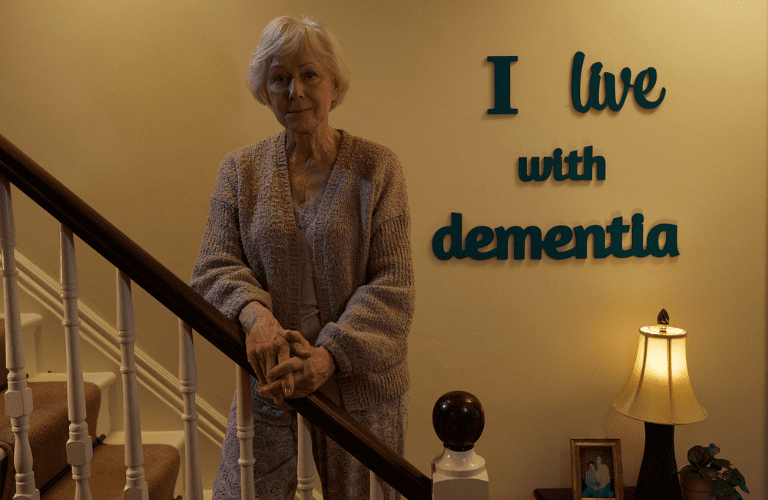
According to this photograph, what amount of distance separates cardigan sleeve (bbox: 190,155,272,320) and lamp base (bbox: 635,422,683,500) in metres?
1.84

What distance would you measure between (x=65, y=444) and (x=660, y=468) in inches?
84.2

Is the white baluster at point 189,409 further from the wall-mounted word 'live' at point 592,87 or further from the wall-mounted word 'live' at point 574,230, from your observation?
the wall-mounted word 'live' at point 592,87

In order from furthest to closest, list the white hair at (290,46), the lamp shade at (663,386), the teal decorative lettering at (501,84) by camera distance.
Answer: the teal decorative lettering at (501,84), the lamp shade at (663,386), the white hair at (290,46)

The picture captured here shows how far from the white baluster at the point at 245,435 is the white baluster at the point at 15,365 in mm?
455

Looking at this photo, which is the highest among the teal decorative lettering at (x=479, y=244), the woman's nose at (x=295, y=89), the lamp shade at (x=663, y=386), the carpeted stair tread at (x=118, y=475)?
the woman's nose at (x=295, y=89)

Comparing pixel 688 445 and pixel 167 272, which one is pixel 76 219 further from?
pixel 688 445

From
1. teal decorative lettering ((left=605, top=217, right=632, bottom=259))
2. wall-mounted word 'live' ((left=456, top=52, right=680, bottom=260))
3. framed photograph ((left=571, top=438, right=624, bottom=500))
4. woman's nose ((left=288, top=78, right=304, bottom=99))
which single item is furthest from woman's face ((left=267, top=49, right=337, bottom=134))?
framed photograph ((left=571, top=438, right=624, bottom=500))

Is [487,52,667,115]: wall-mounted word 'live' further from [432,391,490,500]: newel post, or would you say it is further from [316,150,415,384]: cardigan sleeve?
[432,391,490,500]: newel post

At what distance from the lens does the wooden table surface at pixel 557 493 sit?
2488 millimetres

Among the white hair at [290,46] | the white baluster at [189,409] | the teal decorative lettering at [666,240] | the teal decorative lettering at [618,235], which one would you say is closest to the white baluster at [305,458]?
the white baluster at [189,409]

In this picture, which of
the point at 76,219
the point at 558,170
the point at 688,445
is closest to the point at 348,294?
the point at 76,219

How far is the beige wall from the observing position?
2355 mm

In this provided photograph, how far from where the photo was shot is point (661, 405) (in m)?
2.29

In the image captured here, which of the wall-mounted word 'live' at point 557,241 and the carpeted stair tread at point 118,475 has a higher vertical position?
the wall-mounted word 'live' at point 557,241
